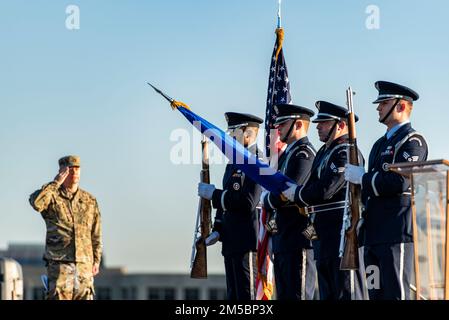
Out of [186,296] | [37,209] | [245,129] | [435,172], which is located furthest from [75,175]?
[186,296]

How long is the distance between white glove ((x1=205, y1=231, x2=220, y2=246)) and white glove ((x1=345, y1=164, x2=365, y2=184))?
2.26 m

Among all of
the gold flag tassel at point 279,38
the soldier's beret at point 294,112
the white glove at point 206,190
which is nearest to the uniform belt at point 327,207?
the soldier's beret at point 294,112

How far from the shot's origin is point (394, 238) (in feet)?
36.7

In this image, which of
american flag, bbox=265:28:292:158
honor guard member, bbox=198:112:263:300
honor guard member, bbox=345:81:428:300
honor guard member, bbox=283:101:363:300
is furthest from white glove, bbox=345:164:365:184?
american flag, bbox=265:28:292:158

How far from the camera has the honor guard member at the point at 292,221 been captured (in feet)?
40.3

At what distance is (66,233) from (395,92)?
4.58 m

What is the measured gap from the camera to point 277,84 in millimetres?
14609

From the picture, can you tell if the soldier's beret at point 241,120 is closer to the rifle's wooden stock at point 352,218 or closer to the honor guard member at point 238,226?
the honor guard member at point 238,226

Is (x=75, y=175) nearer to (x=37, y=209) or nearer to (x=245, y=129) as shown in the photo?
(x=37, y=209)

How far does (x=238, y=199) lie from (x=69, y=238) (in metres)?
2.42

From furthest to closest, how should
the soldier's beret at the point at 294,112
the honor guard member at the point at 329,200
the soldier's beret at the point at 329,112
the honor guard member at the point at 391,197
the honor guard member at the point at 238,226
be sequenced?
the honor guard member at the point at 238,226 → the soldier's beret at the point at 294,112 → the soldier's beret at the point at 329,112 → the honor guard member at the point at 329,200 → the honor guard member at the point at 391,197

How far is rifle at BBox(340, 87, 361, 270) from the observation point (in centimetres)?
1143

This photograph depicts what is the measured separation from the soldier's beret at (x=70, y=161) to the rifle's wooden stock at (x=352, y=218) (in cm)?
375

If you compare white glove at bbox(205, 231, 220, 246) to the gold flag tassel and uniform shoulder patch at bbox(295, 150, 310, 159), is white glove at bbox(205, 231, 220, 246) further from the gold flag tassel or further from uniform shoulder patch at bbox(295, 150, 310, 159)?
the gold flag tassel
